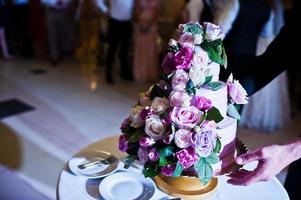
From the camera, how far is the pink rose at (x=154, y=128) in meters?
1.10

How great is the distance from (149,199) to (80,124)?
95.0 inches

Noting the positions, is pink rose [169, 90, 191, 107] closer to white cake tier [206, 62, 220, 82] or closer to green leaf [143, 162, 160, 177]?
white cake tier [206, 62, 220, 82]

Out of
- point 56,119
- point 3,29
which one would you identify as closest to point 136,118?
point 56,119

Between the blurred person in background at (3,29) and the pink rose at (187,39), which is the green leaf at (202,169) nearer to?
the pink rose at (187,39)

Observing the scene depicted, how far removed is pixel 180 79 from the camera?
3.58 feet

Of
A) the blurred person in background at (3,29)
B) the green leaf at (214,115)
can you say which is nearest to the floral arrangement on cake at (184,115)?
the green leaf at (214,115)

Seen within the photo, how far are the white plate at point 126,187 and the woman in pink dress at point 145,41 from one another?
10.9 ft

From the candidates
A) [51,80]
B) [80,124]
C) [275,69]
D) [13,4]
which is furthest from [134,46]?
[275,69]

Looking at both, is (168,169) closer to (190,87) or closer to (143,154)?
(143,154)

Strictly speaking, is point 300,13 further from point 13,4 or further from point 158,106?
point 13,4

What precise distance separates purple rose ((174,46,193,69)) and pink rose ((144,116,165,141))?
Result: 0.17 m

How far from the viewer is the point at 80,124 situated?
11.7 ft

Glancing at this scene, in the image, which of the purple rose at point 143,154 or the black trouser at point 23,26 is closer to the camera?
the purple rose at point 143,154

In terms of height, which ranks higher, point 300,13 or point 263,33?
point 300,13
